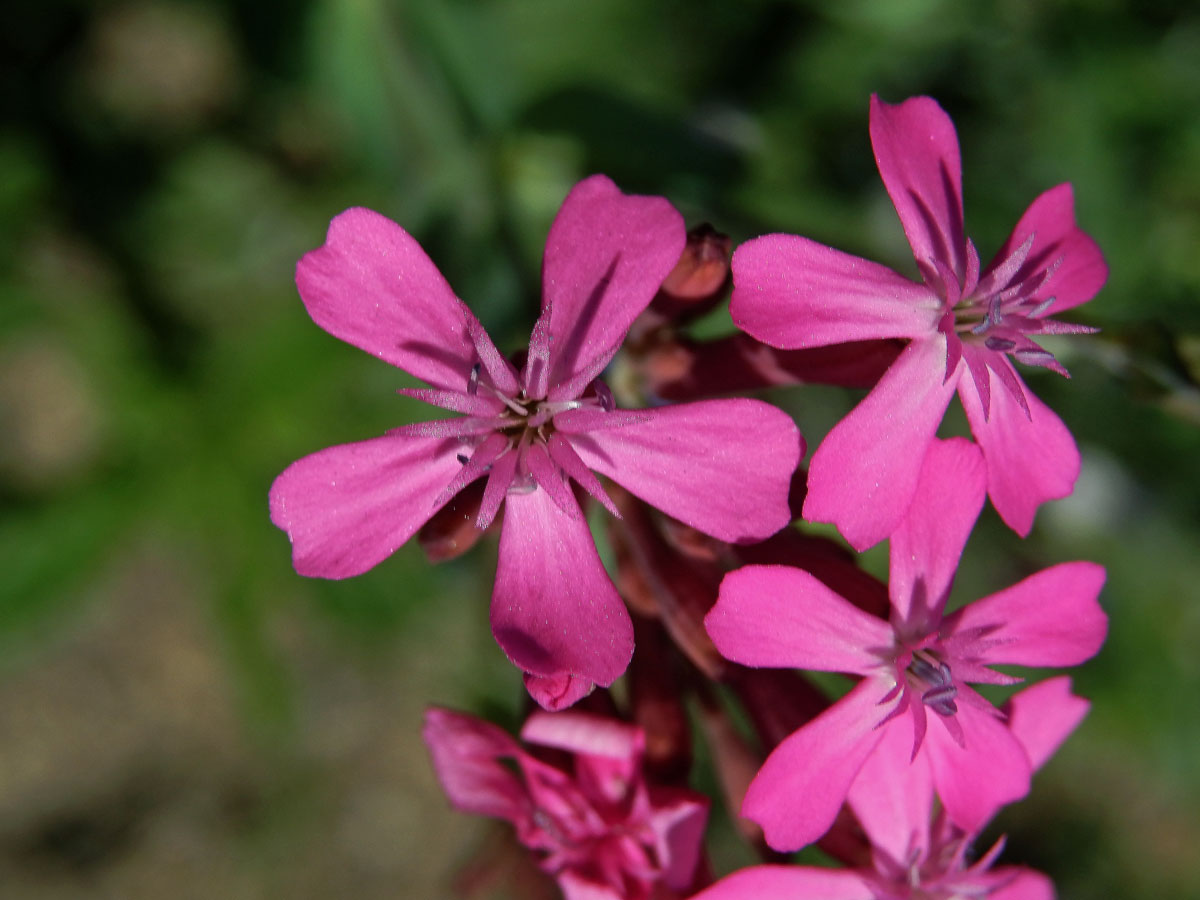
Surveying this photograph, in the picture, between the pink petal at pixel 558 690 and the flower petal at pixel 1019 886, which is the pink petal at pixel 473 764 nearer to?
the pink petal at pixel 558 690

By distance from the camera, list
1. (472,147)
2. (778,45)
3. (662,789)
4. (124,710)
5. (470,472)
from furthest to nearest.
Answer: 1. (124,710)
2. (778,45)
3. (472,147)
4. (662,789)
5. (470,472)

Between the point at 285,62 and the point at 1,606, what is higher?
the point at 285,62

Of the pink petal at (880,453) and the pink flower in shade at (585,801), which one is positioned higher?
the pink petal at (880,453)

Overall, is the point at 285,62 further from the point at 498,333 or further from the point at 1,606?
the point at 1,606

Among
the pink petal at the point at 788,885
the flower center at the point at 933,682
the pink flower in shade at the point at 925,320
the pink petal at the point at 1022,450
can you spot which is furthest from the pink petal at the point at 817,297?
the pink petal at the point at 788,885

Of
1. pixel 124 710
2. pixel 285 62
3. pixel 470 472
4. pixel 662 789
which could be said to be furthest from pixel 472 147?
pixel 124 710

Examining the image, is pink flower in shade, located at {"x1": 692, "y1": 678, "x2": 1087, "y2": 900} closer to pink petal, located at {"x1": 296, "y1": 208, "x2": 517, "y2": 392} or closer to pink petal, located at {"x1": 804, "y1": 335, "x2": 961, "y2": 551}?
pink petal, located at {"x1": 804, "y1": 335, "x2": 961, "y2": 551}

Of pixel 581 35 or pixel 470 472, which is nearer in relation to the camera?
pixel 470 472
